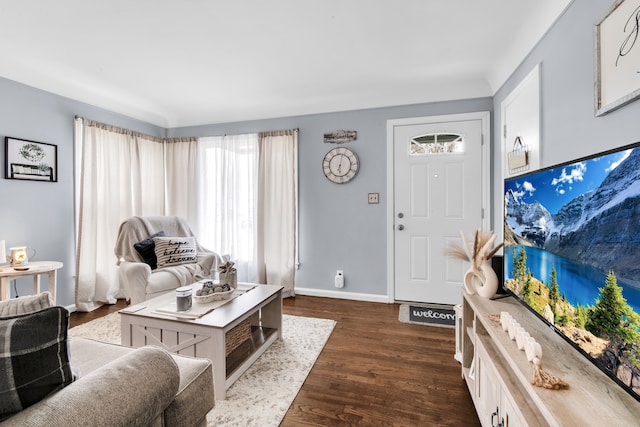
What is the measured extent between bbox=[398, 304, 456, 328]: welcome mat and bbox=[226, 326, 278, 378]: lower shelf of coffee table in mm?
1355

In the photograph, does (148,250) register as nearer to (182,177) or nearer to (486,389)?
(182,177)

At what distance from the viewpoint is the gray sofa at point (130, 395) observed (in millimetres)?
691

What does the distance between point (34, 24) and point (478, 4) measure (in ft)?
9.78

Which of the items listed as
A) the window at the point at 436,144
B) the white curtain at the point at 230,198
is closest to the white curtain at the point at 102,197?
the white curtain at the point at 230,198

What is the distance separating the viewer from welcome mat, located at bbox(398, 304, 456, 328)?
2896 mm

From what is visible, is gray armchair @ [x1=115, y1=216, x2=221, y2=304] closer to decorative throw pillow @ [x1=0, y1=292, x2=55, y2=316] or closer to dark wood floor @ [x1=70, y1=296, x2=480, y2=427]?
dark wood floor @ [x1=70, y1=296, x2=480, y2=427]

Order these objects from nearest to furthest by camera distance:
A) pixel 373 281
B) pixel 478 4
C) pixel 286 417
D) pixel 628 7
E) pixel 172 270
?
pixel 628 7 → pixel 286 417 → pixel 478 4 → pixel 172 270 → pixel 373 281

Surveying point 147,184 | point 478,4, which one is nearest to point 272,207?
point 147,184

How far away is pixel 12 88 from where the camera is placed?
107 inches

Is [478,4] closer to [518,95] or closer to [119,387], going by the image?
[518,95]

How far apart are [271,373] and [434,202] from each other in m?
2.40

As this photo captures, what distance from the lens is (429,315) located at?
10.0ft

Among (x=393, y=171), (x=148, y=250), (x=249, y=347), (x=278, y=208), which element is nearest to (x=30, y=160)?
(x=148, y=250)

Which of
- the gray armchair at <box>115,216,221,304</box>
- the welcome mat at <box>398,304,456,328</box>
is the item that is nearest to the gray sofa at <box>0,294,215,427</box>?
the gray armchair at <box>115,216,221,304</box>
